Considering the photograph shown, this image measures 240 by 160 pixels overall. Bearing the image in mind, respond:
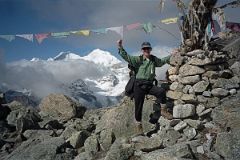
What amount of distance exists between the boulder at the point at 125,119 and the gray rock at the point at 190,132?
1.60 meters

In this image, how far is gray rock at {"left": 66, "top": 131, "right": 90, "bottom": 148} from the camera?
13680 mm

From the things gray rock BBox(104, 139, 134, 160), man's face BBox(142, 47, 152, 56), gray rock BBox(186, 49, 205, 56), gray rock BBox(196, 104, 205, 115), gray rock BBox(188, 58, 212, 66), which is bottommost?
gray rock BBox(104, 139, 134, 160)

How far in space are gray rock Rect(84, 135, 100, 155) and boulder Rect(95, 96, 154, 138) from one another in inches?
27.0

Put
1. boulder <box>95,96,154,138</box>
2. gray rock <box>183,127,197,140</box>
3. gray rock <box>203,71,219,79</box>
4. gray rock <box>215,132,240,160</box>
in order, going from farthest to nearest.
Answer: boulder <box>95,96,154,138</box> → gray rock <box>203,71,219,79</box> → gray rock <box>183,127,197,140</box> → gray rock <box>215,132,240,160</box>

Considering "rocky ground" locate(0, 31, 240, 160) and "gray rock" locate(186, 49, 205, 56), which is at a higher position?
"gray rock" locate(186, 49, 205, 56)

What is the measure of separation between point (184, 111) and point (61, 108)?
7.77 m

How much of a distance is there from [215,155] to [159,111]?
3.71 metres

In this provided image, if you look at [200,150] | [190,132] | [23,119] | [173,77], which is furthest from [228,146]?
[23,119]

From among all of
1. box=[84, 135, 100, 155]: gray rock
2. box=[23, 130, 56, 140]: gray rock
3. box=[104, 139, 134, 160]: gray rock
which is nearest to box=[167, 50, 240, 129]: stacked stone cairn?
box=[104, 139, 134, 160]: gray rock

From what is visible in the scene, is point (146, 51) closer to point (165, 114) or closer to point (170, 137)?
point (165, 114)

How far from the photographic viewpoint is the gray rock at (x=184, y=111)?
1220cm

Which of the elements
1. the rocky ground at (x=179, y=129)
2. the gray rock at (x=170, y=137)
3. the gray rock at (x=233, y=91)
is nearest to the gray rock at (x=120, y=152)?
the rocky ground at (x=179, y=129)

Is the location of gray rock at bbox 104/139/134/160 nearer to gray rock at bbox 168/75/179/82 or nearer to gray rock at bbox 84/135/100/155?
gray rock at bbox 84/135/100/155

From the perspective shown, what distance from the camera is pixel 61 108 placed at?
719 inches
